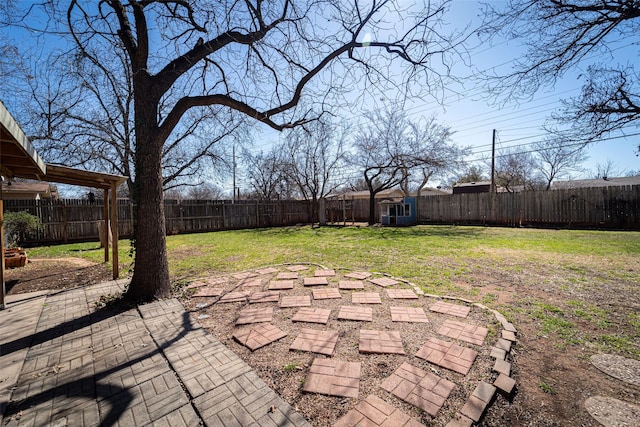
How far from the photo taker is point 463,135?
52.2 feet

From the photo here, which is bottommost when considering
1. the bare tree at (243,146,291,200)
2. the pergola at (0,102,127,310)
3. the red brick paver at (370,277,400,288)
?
the red brick paver at (370,277,400,288)

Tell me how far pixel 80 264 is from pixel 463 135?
18.0 meters

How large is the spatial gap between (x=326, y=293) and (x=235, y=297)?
1278mm

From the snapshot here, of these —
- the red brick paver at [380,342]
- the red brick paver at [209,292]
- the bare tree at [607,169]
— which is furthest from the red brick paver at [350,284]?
the bare tree at [607,169]

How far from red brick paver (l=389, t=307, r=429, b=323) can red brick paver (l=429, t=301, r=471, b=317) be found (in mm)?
184

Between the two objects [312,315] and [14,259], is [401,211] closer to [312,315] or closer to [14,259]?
[312,315]

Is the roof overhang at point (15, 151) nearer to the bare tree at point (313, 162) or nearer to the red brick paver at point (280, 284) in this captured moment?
the red brick paver at point (280, 284)

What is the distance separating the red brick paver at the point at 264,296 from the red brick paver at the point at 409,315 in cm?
154

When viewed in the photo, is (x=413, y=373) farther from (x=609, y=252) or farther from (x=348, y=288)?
(x=609, y=252)

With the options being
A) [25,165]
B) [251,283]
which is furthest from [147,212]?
[25,165]

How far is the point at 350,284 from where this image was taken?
4.17m

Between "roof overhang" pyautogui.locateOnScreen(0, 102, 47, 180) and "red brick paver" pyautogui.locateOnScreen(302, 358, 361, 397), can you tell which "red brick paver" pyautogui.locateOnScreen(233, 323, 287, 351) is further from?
"roof overhang" pyautogui.locateOnScreen(0, 102, 47, 180)

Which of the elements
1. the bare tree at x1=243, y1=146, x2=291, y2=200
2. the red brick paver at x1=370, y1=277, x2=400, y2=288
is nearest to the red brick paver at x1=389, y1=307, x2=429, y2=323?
the red brick paver at x1=370, y1=277, x2=400, y2=288

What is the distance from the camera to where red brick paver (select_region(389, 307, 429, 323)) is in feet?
9.52
